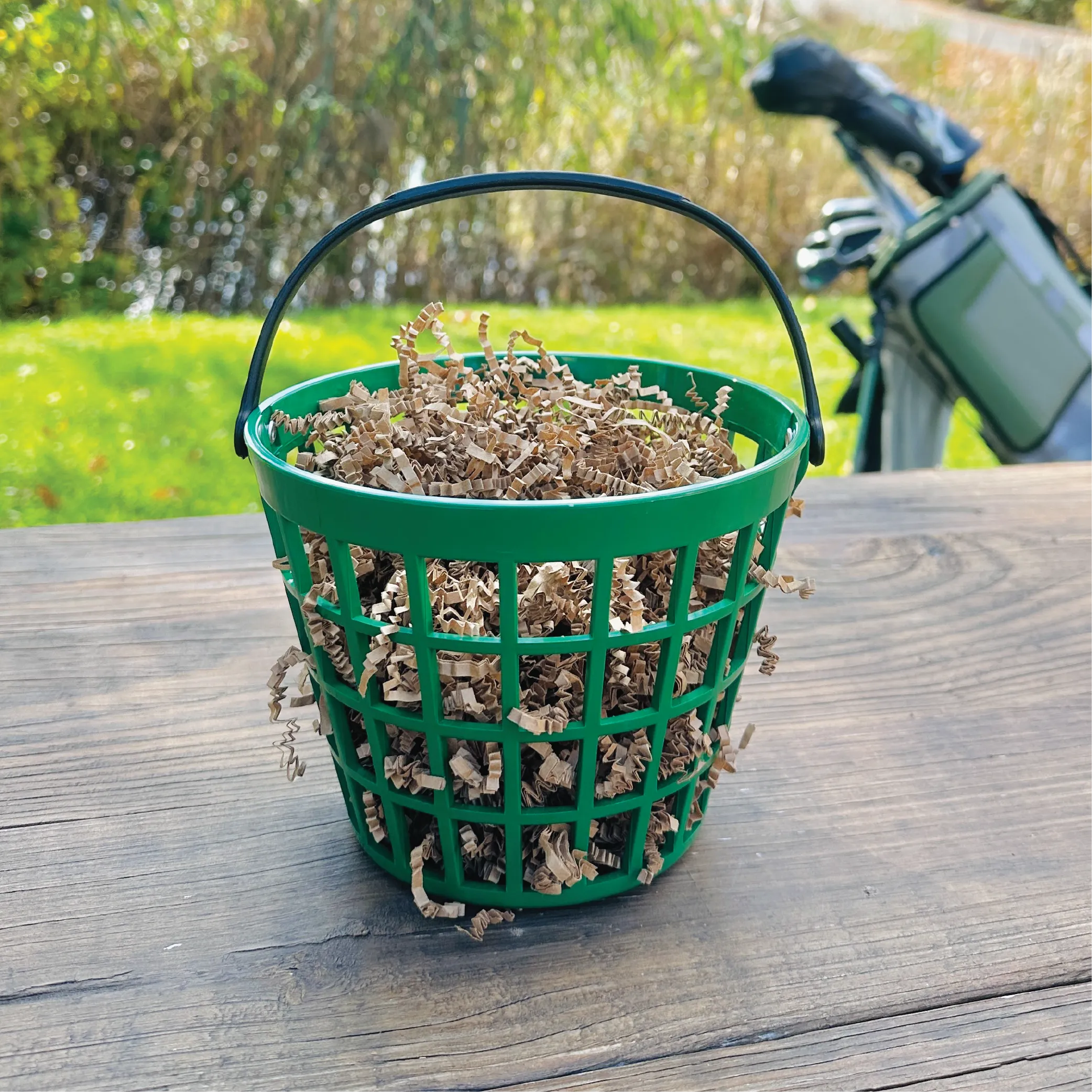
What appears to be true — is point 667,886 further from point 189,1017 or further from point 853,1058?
point 189,1017

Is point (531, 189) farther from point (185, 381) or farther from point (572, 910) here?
point (185, 381)

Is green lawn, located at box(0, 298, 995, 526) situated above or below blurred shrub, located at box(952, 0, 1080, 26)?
below

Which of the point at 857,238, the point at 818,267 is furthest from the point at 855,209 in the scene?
the point at 818,267

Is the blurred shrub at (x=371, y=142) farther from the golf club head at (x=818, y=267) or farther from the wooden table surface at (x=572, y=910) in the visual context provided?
the wooden table surface at (x=572, y=910)

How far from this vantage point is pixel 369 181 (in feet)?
14.4

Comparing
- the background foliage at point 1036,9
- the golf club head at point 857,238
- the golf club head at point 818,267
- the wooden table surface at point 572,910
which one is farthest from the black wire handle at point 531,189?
the background foliage at point 1036,9

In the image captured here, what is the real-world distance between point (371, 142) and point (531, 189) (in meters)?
4.10

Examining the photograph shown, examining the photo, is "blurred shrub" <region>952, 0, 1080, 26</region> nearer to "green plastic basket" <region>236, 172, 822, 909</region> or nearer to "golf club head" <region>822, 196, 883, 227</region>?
"golf club head" <region>822, 196, 883, 227</region>

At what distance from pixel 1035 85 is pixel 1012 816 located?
585 cm

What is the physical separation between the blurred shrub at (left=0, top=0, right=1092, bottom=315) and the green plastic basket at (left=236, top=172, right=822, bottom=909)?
379 cm

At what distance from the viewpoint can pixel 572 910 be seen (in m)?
0.58

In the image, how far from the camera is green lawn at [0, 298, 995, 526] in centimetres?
238

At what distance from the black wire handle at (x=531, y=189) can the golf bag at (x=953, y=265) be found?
3.96 ft

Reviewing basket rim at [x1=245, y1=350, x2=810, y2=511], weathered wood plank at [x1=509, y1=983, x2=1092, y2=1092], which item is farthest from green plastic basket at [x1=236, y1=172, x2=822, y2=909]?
weathered wood plank at [x1=509, y1=983, x2=1092, y2=1092]
